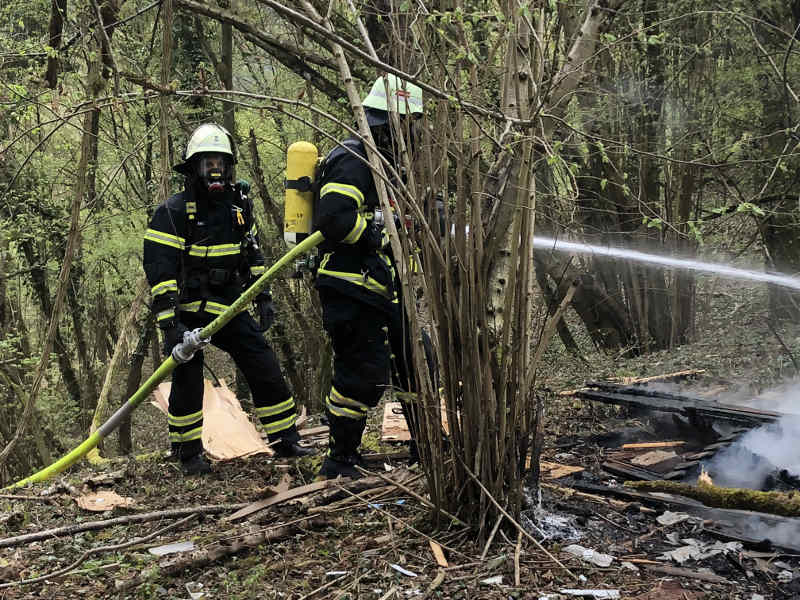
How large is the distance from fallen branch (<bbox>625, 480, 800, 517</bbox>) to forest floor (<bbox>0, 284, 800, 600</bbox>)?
17 centimetres

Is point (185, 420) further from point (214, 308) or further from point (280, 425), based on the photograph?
point (214, 308)

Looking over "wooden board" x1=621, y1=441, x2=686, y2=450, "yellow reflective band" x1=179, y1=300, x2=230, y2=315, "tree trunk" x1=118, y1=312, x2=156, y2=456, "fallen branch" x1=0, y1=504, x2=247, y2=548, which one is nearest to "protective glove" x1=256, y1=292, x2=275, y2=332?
"yellow reflective band" x1=179, y1=300, x2=230, y2=315

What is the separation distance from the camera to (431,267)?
292cm

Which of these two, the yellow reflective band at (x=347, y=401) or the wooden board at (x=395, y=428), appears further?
the wooden board at (x=395, y=428)

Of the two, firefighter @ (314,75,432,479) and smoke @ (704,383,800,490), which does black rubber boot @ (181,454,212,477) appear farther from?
smoke @ (704,383,800,490)

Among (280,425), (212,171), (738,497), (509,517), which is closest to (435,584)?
(509,517)

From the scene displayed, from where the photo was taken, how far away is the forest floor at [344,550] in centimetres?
275

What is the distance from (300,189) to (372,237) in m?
0.52

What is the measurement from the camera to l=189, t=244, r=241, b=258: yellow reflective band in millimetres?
4777

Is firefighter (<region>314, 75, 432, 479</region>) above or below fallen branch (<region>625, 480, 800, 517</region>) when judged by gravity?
above

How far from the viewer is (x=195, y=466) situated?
188 inches

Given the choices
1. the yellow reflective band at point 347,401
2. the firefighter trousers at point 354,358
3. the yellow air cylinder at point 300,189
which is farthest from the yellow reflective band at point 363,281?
the yellow reflective band at point 347,401

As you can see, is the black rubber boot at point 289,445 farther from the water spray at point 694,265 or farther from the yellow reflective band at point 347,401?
the water spray at point 694,265

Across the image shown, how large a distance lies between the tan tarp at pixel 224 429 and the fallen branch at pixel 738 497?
275 centimetres
